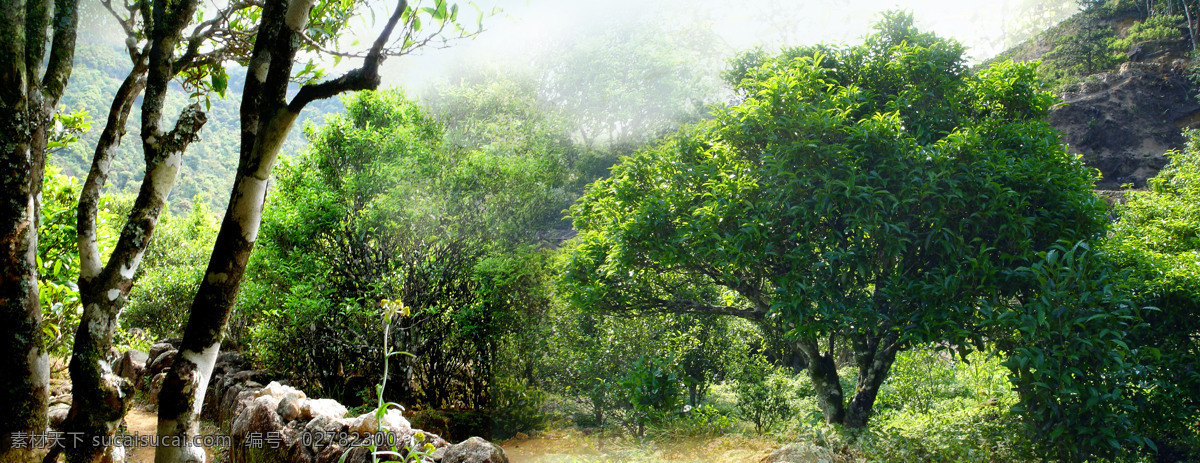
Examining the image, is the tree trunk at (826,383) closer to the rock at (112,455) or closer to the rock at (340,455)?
the rock at (340,455)

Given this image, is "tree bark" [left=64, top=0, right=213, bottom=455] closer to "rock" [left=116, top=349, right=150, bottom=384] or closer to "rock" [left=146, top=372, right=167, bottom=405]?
"rock" [left=146, top=372, right=167, bottom=405]

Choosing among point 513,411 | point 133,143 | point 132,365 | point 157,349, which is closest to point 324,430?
point 513,411

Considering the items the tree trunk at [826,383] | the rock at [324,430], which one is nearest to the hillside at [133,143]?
the rock at [324,430]

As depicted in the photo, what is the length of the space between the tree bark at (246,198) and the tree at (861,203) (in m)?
4.10

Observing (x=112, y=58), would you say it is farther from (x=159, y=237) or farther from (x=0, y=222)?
(x=0, y=222)

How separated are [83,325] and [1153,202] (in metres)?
13.7

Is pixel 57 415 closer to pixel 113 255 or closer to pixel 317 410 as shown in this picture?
pixel 317 410

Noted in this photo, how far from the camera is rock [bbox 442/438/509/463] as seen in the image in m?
4.14

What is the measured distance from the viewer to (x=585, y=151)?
24.9 metres

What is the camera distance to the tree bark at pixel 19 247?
2381 mm

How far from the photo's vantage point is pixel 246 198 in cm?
225

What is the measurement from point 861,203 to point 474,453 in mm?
3983

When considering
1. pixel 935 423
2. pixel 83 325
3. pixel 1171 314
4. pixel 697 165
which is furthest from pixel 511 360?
pixel 1171 314

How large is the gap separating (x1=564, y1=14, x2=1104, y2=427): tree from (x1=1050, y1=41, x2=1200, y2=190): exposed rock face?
13.8m
